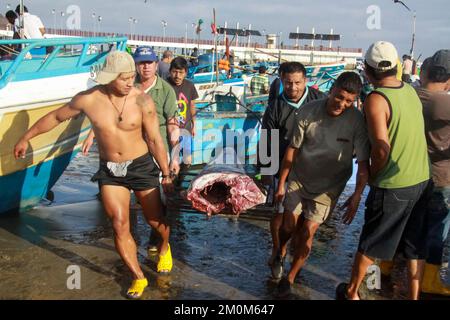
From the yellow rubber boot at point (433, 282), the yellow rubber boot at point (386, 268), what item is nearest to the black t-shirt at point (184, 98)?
the yellow rubber boot at point (386, 268)

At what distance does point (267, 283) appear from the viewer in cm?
398

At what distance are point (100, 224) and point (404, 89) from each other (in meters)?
3.67

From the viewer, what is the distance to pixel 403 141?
3.13 metres

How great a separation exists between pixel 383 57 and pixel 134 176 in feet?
6.69

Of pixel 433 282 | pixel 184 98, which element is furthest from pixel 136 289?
pixel 184 98

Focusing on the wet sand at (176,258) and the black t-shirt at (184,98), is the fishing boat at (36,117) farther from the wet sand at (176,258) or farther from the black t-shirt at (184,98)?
the black t-shirt at (184,98)

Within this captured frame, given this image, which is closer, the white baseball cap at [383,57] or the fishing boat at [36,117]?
the white baseball cap at [383,57]

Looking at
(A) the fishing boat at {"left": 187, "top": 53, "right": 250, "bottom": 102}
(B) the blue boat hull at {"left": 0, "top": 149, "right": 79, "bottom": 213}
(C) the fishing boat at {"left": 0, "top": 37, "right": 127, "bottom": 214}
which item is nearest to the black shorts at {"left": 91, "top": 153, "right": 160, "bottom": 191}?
(C) the fishing boat at {"left": 0, "top": 37, "right": 127, "bottom": 214}

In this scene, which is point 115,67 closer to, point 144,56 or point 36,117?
point 144,56

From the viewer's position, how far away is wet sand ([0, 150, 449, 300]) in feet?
12.5

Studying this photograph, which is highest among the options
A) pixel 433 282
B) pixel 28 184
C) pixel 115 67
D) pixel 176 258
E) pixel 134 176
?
pixel 115 67

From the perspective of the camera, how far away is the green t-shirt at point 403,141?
309 centimetres

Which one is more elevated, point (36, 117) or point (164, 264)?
point (36, 117)

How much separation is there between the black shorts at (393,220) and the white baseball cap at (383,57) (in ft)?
2.71
